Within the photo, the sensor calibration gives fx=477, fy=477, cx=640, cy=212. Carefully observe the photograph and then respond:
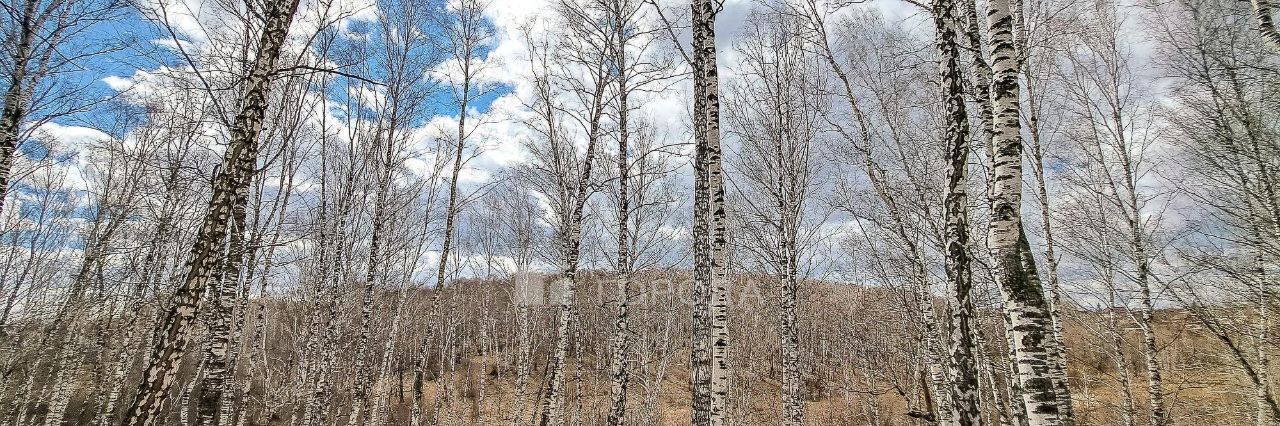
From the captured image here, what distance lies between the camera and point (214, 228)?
5086 mm

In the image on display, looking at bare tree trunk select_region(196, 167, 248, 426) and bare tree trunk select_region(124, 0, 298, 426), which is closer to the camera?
bare tree trunk select_region(124, 0, 298, 426)

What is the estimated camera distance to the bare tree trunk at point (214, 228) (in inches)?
182

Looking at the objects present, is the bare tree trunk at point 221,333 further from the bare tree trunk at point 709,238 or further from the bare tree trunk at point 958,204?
the bare tree trunk at point 958,204

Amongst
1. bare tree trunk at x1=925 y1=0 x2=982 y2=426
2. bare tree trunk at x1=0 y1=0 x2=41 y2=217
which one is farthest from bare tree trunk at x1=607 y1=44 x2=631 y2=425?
bare tree trunk at x1=0 y1=0 x2=41 y2=217

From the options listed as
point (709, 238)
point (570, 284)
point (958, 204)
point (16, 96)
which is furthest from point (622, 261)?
point (16, 96)

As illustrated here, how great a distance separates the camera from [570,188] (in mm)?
12523

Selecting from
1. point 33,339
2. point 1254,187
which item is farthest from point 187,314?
point 1254,187

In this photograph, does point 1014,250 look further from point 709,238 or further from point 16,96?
point 16,96

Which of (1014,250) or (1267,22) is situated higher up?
(1267,22)

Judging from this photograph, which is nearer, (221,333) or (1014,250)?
(1014,250)

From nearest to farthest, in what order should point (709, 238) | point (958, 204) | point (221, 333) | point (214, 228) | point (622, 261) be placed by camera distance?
point (214, 228)
point (958, 204)
point (221, 333)
point (709, 238)
point (622, 261)

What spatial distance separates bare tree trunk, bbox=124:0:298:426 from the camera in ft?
15.2

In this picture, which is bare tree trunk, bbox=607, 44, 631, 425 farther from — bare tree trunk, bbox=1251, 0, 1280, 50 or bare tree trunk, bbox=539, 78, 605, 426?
bare tree trunk, bbox=1251, 0, 1280, 50

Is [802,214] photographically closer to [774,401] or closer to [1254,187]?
[1254,187]
